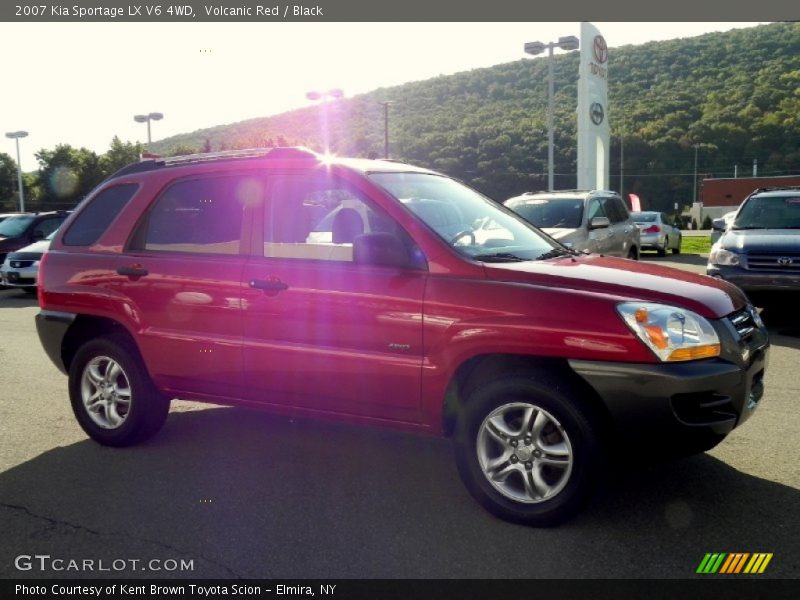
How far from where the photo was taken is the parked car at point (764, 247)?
31.3 feet

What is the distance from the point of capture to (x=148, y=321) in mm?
5090

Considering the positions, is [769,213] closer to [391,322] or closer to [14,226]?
[391,322]

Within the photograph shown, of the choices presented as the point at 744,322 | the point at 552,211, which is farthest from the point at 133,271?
the point at 552,211

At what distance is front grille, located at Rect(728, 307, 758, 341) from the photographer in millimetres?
4035

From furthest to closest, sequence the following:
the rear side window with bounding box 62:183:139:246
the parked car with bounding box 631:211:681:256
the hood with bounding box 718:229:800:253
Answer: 1. the parked car with bounding box 631:211:681:256
2. the hood with bounding box 718:229:800:253
3. the rear side window with bounding box 62:183:139:246

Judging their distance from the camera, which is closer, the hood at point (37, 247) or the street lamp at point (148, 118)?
the hood at point (37, 247)

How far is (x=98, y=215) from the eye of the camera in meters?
5.59

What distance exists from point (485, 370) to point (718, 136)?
233 feet

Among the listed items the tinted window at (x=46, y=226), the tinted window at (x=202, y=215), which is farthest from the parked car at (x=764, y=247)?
the tinted window at (x=46, y=226)

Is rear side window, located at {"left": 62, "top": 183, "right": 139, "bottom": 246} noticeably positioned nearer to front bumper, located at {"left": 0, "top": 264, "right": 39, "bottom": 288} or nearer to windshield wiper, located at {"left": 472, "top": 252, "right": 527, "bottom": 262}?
windshield wiper, located at {"left": 472, "top": 252, "right": 527, "bottom": 262}

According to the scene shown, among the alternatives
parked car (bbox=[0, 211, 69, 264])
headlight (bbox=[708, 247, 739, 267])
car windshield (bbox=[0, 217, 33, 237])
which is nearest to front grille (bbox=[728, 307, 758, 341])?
headlight (bbox=[708, 247, 739, 267])

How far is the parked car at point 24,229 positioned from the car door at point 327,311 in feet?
46.8

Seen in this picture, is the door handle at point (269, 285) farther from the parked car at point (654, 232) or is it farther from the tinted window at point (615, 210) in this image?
the parked car at point (654, 232)

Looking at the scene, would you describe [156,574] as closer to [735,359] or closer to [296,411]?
[296,411]
